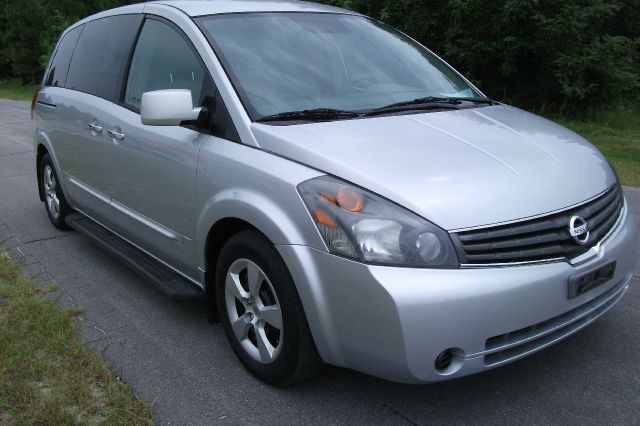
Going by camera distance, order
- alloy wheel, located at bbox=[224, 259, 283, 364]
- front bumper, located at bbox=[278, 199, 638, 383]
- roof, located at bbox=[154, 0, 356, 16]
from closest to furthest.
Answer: front bumper, located at bbox=[278, 199, 638, 383] < alloy wheel, located at bbox=[224, 259, 283, 364] < roof, located at bbox=[154, 0, 356, 16]

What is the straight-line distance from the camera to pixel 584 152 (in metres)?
3.16

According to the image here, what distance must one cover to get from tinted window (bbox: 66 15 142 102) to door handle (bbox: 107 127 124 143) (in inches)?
10.1

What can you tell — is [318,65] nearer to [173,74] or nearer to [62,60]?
[173,74]

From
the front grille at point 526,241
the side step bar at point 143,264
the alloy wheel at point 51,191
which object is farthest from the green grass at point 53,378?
the alloy wheel at point 51,191

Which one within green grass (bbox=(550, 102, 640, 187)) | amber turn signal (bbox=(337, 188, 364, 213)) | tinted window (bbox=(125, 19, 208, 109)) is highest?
tinted window (bbox=(125, 19, 208, 109))

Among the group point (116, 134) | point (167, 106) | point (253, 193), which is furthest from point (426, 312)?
point (116, 134)

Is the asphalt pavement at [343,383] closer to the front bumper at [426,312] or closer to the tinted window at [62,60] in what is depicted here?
the front bumper at [426,312]

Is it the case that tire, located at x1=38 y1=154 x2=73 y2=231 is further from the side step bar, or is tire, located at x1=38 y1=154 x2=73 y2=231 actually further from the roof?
the roof

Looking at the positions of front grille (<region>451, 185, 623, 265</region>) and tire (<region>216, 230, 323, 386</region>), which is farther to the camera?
tire (<region>216, 230, 323, 386</region>)

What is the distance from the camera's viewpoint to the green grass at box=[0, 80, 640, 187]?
289 inches

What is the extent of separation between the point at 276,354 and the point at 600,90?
34.4 feet

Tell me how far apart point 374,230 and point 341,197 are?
196mm

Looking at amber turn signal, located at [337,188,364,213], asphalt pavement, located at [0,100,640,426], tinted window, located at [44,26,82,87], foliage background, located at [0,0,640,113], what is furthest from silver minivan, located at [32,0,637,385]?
foliage background, located at [0,0,640,113]

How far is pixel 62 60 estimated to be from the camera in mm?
5418
